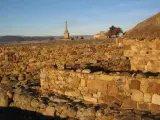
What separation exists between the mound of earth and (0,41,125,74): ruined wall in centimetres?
425

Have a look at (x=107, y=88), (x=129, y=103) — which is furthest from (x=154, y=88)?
(x=107, y=88)

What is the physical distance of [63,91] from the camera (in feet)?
21.4

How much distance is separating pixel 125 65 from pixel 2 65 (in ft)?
20.9

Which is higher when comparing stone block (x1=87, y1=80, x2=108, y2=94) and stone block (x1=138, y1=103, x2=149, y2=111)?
stone block (x1=87, y1=80, x2=108, y2=94)

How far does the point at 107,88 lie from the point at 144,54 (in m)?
3.68

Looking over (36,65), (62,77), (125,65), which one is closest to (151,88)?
(62,77)

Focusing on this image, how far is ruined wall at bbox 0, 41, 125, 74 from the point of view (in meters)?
12.4

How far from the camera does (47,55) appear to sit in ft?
42.9

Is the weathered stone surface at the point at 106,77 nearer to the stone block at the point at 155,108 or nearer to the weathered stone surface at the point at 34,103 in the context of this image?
the stone block at the point at 155,108

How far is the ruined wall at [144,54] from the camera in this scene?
8281 millimetres

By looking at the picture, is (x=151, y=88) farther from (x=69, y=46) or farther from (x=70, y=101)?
(x=69, y=46)

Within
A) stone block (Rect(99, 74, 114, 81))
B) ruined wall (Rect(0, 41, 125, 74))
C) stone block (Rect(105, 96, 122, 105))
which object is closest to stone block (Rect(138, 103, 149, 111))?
stone block (Rect(105, 96, 122, 105))

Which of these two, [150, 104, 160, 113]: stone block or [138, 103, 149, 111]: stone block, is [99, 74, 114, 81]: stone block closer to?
[138, 103, 149, 111]: stone block

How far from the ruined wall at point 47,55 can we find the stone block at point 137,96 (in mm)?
7171
